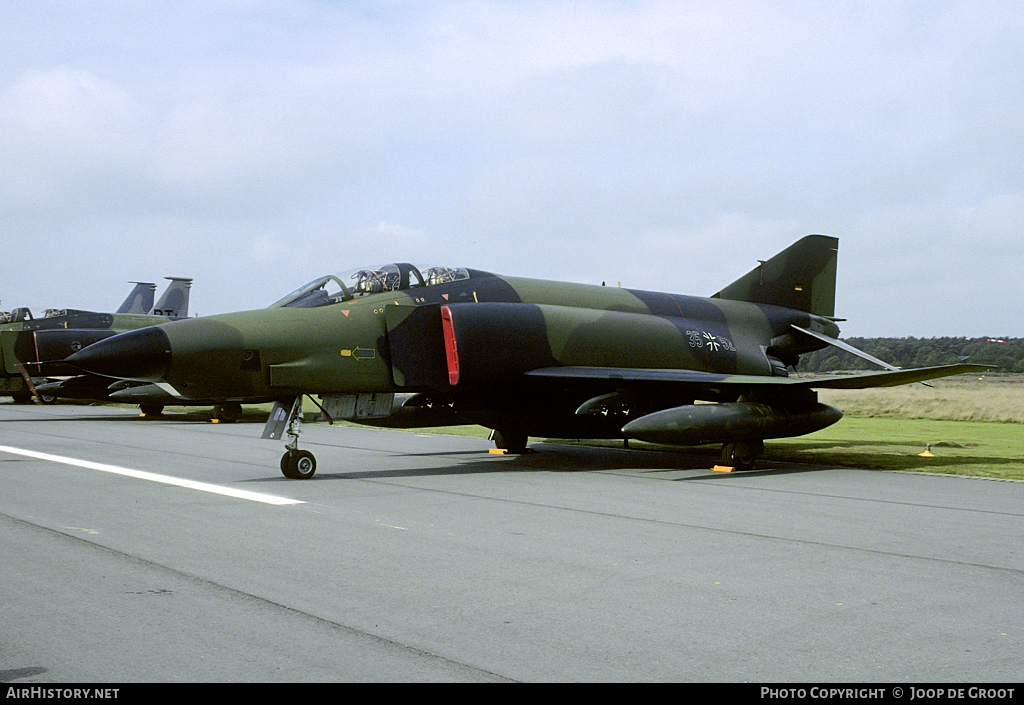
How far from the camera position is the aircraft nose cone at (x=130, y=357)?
32.5 feet

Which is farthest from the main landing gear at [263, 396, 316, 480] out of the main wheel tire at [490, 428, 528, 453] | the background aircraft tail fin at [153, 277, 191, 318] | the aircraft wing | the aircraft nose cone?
the background aircraft tail fin at [153, 277, 191, 318]

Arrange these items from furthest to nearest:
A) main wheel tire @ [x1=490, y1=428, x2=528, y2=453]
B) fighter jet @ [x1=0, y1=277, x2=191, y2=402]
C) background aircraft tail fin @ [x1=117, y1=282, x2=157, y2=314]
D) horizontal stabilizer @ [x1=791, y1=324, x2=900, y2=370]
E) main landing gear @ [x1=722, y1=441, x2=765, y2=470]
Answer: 1. background aircraft tail fin @ [x1=117, y1=282, x2=157, y2=314]
2. fighter jet @ [x1=0, y1=277, x2=191, y2=402]
3. horizontal stabilizer @ [x1=791, y1=324, x2=900, y2=370]
4. main wheel tire @ [x1=490, y1=428, x2=528, y2=453]
5. main landing gear @ [x1=722, y1=441, x2=765, y2=470]

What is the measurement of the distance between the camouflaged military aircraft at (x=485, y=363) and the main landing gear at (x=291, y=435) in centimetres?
2

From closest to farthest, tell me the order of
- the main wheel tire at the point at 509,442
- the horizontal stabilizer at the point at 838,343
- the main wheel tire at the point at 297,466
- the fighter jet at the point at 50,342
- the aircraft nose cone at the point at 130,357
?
the aircraft nose cone at the point at 130,357, the main wheel tire at the point at 297,466, the main wheel tire at the point at 509,442, the horizontal stabilizer at the point at 838,343, the fighter jet at the point at 50,342

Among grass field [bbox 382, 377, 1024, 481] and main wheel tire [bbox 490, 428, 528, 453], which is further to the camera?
main wheel tire [bbox 490, 428, 528, 453]

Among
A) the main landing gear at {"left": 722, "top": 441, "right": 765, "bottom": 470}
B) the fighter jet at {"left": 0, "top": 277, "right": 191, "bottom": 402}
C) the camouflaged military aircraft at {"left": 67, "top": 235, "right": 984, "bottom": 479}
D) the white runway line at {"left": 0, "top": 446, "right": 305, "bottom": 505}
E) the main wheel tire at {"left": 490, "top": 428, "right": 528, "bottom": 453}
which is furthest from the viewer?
the fighter jet at {"left": 0, "top": 277, "right": 191, "bottom": 402}

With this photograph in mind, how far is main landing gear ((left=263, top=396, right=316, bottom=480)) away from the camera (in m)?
10.8

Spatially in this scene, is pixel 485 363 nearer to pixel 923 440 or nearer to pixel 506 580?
pixel 506 580

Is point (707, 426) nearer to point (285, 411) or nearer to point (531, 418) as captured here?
point (531, 418)

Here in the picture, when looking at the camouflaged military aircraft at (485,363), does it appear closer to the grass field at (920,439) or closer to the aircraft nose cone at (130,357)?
the aircraft nose cone at (130,357)

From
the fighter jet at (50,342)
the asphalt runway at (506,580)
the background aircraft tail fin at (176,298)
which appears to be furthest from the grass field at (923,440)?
the background aircraft tail fin at (176,298)

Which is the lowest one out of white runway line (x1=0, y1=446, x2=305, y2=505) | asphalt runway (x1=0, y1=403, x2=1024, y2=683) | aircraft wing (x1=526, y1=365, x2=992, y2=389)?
white runway line (x1=0, y1=446, x2=305, y2=505)

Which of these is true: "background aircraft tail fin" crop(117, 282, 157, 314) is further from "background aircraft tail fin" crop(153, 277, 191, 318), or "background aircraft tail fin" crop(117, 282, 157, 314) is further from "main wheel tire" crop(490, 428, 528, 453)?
"main wheel tire" crop(490, 428, 528, 453)

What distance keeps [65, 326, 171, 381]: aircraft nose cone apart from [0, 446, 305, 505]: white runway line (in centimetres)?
126
